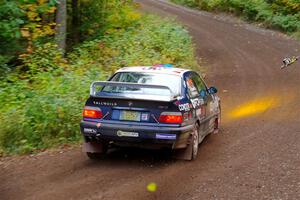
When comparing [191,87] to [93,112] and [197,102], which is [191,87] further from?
[93,112]

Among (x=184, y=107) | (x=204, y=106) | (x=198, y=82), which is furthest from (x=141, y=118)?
(x=198, y=82)

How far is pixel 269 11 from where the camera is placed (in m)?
32.0

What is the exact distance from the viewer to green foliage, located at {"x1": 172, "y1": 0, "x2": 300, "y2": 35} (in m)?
30.1

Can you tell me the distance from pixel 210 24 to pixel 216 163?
25407mm

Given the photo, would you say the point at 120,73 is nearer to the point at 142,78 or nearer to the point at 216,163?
the point at 142,78

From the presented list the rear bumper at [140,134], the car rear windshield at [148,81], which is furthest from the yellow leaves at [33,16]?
the rear bumper at [140,134]

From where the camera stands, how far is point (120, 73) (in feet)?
31.3

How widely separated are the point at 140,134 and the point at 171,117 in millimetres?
575

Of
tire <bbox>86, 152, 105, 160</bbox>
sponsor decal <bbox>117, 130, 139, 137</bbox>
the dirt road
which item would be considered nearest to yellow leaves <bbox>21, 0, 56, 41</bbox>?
the dirt road

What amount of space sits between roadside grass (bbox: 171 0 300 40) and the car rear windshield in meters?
21.2

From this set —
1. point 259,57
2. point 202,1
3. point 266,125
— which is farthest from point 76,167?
point 202,1

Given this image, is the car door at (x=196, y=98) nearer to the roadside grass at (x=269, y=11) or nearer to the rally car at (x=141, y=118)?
the rally car at (x=141, y=118)

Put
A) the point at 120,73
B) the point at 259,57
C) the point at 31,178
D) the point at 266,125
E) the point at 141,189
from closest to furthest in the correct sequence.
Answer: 1. the point at 141,189
2. the point at 31,178
3. the point at 120,73
4. the point at 266,125
5. the point at 259,57

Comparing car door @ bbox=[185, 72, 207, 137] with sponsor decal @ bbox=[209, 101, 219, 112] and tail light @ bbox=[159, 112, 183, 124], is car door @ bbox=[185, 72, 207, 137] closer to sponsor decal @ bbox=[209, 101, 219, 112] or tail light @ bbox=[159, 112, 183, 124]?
sponsor decal @ bbox=[209, 101, 219, 112]
